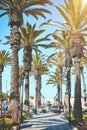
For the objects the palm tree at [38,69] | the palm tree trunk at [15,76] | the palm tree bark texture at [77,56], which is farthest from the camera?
the palm tree at [38,69]

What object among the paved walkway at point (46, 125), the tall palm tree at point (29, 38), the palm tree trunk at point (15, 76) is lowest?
the paved walkway at point (46, 125)

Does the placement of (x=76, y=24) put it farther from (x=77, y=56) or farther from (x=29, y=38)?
(x=29, y=38)

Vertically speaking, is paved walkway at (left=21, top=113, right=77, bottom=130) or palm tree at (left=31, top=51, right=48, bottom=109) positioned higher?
palm tree at (left=31, top=51, right=48, bottom=109)

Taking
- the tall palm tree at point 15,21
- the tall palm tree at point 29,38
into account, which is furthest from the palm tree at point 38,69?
the tall palm tree at point 15,21

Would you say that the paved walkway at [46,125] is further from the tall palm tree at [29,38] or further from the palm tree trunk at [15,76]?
the tall palm tree at [29,38]

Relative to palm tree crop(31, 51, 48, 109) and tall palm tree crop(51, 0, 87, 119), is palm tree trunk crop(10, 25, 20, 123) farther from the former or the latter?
palm tree crop(31, 51, 48, 109)

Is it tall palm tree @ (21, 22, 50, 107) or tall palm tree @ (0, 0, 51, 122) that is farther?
tall palm tree @ (21, 22, 50, 107)

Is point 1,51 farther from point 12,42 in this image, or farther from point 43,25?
point 12,42

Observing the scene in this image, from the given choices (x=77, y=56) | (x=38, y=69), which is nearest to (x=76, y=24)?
(x=77, y=56)

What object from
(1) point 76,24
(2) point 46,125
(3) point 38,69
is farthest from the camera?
(3) point 38,69

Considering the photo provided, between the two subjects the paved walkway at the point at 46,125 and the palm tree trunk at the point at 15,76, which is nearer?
the paved walkway at the point at 46,125

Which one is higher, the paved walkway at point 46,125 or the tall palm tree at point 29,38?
the tall palm tree at point 29,38

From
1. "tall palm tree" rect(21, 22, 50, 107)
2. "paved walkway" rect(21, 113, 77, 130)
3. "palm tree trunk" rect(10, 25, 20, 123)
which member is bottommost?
"paved walkway" rect(21, 113, 77, 130)

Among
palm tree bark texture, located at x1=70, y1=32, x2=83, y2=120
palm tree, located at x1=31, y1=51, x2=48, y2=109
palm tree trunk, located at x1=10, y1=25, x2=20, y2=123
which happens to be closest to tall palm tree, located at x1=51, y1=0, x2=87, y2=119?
palm tree bark texture, located at x1=70, y1=32, x2=83, y2=120
